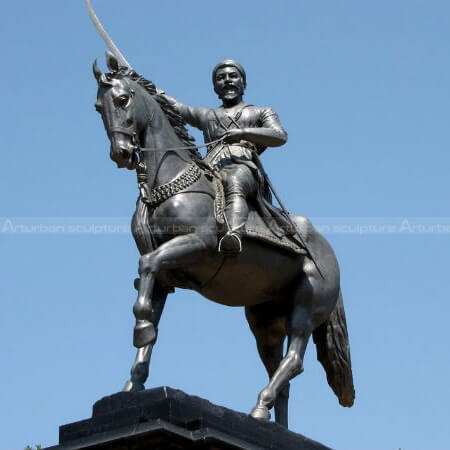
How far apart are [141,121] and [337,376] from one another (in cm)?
365

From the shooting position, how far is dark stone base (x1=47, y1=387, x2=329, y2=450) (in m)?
11.6

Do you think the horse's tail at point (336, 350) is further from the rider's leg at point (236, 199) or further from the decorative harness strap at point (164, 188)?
the decorative harness strap at point (164, 188)

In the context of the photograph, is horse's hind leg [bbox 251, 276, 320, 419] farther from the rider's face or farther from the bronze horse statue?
the rider's face

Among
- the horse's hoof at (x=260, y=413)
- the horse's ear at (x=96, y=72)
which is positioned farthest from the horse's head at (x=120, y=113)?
the horse's hoof at (x=260, y=413)

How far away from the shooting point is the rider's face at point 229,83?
14.3 metres

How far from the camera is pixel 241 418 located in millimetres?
12453

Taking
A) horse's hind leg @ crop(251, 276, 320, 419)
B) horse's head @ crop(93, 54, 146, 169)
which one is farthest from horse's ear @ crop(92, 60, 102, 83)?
horse's hind leg @ crop(251, 276, 320, 419)

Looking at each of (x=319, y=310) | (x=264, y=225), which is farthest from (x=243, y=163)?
(x=319, y=310)

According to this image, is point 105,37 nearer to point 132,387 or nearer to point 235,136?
point 235,136

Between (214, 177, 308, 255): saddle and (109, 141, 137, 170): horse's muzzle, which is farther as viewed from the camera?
(214, 177, 308, 255): saddle

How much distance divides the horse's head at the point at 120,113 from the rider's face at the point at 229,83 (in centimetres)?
133

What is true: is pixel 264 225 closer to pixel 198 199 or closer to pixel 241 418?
pixel 198 199

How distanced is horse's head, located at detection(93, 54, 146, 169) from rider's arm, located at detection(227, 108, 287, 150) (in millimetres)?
1105

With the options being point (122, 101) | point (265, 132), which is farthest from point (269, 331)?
point (122, 101)
